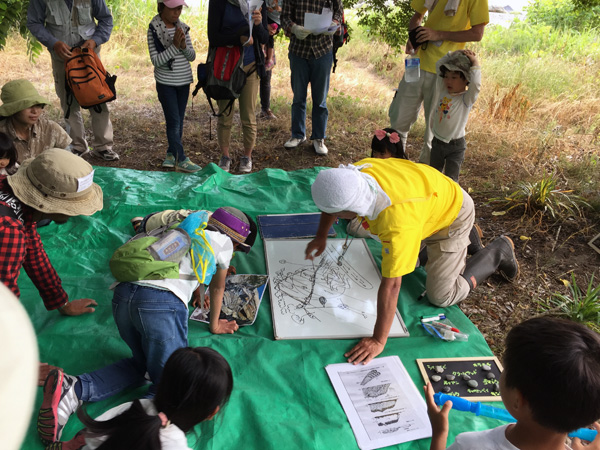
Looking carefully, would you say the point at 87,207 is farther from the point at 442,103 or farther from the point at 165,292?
the point at 442,103

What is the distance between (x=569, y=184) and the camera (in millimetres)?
4074

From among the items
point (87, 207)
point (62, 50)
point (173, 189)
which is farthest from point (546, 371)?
point (62, 50)

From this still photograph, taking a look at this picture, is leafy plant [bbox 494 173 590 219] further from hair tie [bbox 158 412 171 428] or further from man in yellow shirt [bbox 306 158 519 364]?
hair tie [bbox 158 412 171 428]

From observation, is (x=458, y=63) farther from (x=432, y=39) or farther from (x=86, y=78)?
(x=86, y=78)

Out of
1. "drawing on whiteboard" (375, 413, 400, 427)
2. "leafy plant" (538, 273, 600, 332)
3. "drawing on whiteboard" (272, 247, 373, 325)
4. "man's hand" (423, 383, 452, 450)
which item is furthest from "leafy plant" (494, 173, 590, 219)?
"man's hand" (423, 383, 452, 450)

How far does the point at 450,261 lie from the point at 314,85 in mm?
2484

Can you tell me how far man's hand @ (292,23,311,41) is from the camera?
4.12 m

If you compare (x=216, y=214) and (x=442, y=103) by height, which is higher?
(x=442, y=103)

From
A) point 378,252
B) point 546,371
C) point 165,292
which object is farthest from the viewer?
point 378,252

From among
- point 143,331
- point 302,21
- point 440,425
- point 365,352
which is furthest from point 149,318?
point 302,21

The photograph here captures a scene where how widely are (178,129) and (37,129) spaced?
3.81 ft

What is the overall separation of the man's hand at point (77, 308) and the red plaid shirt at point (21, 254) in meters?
0.07

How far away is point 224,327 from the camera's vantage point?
7.72 feet

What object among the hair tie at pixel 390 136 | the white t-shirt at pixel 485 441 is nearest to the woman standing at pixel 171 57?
the hair tie at pixel 390 136
